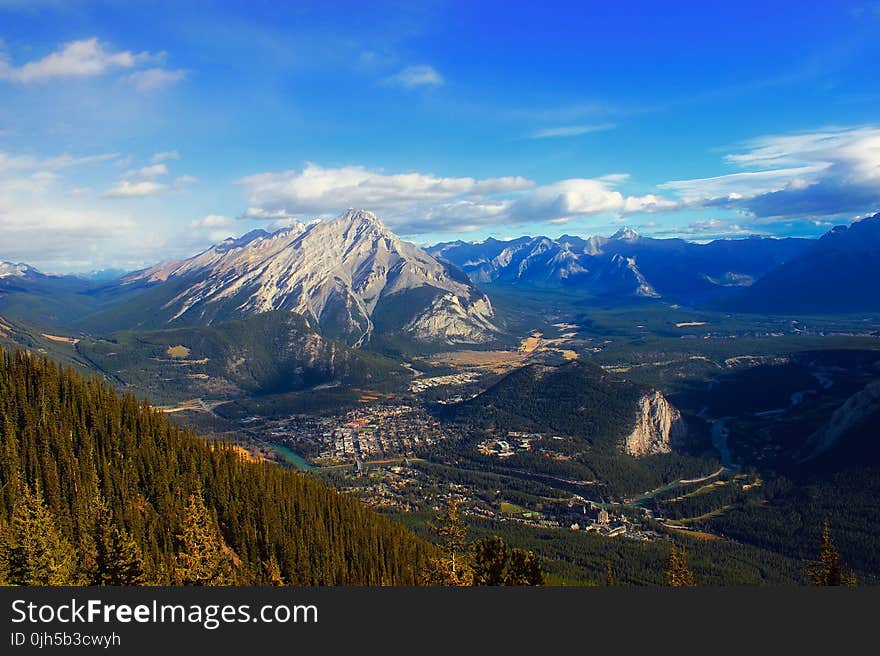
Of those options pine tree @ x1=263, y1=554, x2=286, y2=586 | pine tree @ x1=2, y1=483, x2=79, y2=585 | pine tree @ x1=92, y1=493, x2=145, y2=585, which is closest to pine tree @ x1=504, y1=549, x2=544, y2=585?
pine tree @ x1=263, y1=554, x2=286, y2=586

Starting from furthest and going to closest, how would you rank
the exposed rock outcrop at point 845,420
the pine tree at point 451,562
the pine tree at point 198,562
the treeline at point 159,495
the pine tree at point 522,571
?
the exposed rock outcrop at point 845,420 < the treeline at point 159,495 < the pine tree at point 522,571 < the pine tree at point 451,562 < the pine tree at point 198,562

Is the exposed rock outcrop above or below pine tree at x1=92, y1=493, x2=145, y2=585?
below

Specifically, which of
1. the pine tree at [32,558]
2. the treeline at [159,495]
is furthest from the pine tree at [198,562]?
the pine tree at [32,558]

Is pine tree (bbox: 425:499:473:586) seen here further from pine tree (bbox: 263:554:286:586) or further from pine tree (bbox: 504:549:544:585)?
pine tree (bbox: 263:554:286:586)

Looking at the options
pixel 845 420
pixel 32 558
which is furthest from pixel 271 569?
pixel 845 420

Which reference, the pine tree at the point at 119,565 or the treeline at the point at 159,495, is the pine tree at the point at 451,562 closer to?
the treeline at the point at 159,495

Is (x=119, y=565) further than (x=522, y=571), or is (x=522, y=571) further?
(x=522, y=571)

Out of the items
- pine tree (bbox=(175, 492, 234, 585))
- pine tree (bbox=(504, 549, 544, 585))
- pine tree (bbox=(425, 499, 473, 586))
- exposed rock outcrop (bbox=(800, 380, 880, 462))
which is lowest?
exposed rock outcrop (bbox=(800, 380, 880, 462))

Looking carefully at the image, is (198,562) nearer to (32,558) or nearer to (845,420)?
(32,558)

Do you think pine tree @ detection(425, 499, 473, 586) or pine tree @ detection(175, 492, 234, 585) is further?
pine tree @ detection(425, 499, 473, 586)
